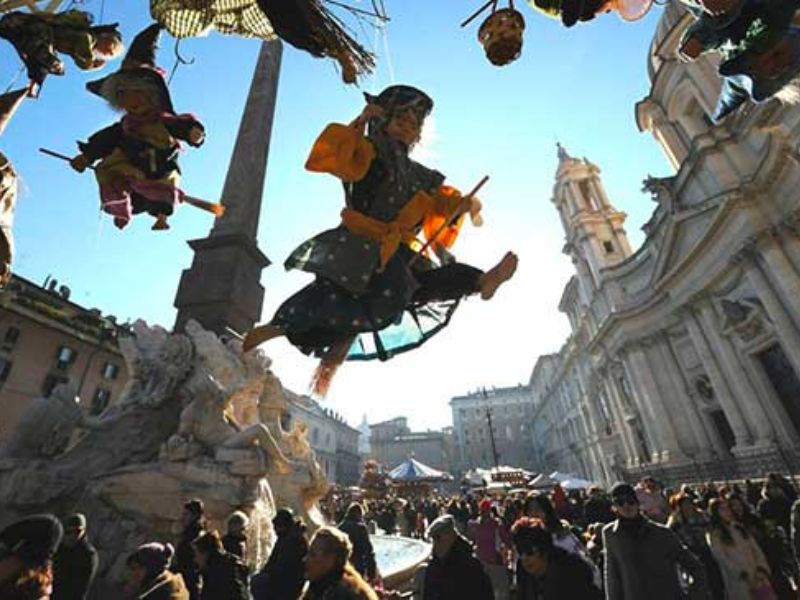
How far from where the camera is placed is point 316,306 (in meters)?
2.36

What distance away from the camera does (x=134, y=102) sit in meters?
2.62

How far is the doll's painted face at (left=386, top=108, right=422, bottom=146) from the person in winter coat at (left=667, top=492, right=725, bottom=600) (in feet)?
18.6

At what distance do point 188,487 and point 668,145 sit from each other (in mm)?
34849

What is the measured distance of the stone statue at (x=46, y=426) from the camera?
5121mm

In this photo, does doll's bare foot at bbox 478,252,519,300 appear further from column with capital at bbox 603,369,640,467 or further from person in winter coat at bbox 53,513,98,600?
→ column with capital at bbox 603,369,640,467

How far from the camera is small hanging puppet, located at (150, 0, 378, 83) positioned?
7.22 ft

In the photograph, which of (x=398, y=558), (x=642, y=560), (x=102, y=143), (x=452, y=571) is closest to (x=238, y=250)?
(x=102, y=143)

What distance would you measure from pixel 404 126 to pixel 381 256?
925 mm

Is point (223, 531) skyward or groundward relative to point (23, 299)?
groundward

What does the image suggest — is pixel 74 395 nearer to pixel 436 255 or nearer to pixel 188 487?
pixel 188 487

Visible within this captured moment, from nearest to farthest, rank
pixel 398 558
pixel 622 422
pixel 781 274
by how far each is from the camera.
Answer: pixel 398 558, pixel 781 274, pixel 622 422

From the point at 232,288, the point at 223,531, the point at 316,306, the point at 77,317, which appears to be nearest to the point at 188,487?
the point at 223,531

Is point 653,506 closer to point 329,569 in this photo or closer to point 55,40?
point 329,569

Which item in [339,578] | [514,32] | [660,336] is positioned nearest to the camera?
[514,32]
